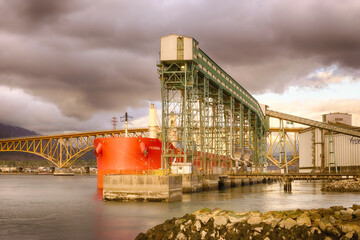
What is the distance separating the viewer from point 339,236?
17562 mm

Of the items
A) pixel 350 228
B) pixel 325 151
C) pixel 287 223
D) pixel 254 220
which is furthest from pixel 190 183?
pixel 325 151

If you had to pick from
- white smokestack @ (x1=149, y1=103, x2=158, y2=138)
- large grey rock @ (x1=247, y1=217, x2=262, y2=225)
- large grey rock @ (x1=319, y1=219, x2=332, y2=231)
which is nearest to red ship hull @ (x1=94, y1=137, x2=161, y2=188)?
white smokestack @ (x1=149, y1=103, x2=158, y2=138)

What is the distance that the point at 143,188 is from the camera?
124ft

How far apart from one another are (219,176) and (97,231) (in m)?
40.5

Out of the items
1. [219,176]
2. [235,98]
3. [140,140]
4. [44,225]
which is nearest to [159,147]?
[140,140]

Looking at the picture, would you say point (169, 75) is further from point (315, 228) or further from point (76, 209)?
point (315, 228)

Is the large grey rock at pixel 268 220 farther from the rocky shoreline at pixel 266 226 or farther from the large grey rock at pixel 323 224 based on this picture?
the large grey rock at pixel 323 224

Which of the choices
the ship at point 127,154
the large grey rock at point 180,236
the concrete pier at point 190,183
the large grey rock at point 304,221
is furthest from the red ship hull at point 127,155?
the large grey rock at point 304,221

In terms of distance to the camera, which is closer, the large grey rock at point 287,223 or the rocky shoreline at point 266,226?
the rocky shoreline at point 266,226

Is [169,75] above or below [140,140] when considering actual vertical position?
above

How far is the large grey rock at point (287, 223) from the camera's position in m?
18.3

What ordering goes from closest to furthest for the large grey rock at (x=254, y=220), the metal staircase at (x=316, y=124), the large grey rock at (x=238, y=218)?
the large grey rock at (x=254, y=220), the large grey rock at (x=238, y=218), the metal staircase at (x=316, y=124)

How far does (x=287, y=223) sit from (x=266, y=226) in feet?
3.17

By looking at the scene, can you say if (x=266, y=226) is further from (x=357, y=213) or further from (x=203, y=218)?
(x=357, y=213)
